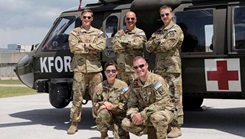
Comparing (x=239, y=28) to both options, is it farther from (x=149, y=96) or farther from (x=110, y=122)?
(x=110, y=122)

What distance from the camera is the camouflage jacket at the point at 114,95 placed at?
15.6ft

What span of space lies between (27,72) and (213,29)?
388cm

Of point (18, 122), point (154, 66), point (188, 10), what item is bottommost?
point (18, 122)

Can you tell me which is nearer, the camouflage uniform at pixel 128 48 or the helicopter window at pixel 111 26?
the camouflage uniform at pixel 128 48

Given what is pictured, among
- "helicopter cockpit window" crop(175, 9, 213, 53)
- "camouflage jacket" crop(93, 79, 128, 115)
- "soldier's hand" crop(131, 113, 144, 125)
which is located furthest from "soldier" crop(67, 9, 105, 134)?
"soldier's hand" crop(131, 113, 144, 125)

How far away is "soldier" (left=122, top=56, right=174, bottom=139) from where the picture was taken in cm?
421

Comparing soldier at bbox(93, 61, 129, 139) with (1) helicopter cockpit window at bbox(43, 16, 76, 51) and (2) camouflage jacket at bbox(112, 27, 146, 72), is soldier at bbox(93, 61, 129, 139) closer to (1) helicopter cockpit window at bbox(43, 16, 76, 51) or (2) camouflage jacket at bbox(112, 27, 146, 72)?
(2) camouflage jacket at bbox(112, 27, 146, 72)

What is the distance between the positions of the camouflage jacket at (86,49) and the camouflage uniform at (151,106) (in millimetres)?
1732

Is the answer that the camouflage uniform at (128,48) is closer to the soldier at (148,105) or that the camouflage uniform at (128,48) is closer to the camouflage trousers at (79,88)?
the camouflage trousers at (79,88)

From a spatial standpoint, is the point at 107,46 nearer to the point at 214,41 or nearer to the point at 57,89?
the point at 57,89

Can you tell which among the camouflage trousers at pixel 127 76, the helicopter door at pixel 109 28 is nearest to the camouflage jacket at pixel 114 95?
the camouflage trousers at pixel 127 76

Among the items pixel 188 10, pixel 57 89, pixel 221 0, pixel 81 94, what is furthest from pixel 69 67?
pixel 221 0

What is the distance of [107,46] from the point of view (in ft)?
21.6

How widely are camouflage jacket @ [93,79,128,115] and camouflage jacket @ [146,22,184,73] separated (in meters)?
0.93
